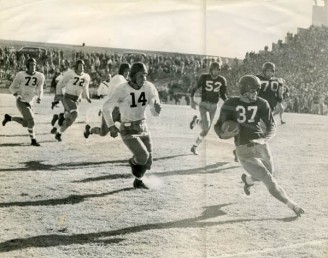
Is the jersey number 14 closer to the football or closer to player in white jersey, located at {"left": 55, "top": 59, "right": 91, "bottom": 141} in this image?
player in white jersey, located at {"left": 55, "top": 59, "right": 91, "bottom": 141}

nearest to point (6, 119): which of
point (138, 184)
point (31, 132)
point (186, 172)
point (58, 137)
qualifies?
point (31, 132)

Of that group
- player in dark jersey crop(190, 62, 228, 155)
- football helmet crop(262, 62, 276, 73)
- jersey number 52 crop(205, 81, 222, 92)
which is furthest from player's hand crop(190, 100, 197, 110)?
football helmet crop(262, 62, 276, 73)

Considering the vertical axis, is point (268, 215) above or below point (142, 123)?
below

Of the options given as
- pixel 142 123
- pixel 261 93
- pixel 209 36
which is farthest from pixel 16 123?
pixel 261 93

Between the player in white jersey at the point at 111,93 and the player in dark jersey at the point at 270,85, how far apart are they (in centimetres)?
75

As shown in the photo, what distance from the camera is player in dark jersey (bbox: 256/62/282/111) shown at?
284cm

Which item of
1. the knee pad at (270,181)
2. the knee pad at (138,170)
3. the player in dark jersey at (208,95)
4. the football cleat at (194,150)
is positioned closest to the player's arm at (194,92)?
the player in dark jersey at (208,95)

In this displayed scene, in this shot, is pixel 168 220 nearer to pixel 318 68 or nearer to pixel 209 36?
pixel 209 36

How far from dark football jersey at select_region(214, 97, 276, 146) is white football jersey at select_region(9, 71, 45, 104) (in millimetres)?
962

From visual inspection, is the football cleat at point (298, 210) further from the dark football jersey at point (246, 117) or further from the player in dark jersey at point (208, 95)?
the player in dark jersey at point (208, 95)

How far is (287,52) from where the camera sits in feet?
9.12

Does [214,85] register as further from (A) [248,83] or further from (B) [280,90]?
(B) [280,90]

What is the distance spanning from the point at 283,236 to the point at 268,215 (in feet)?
0.43

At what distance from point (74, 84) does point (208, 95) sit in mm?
725
